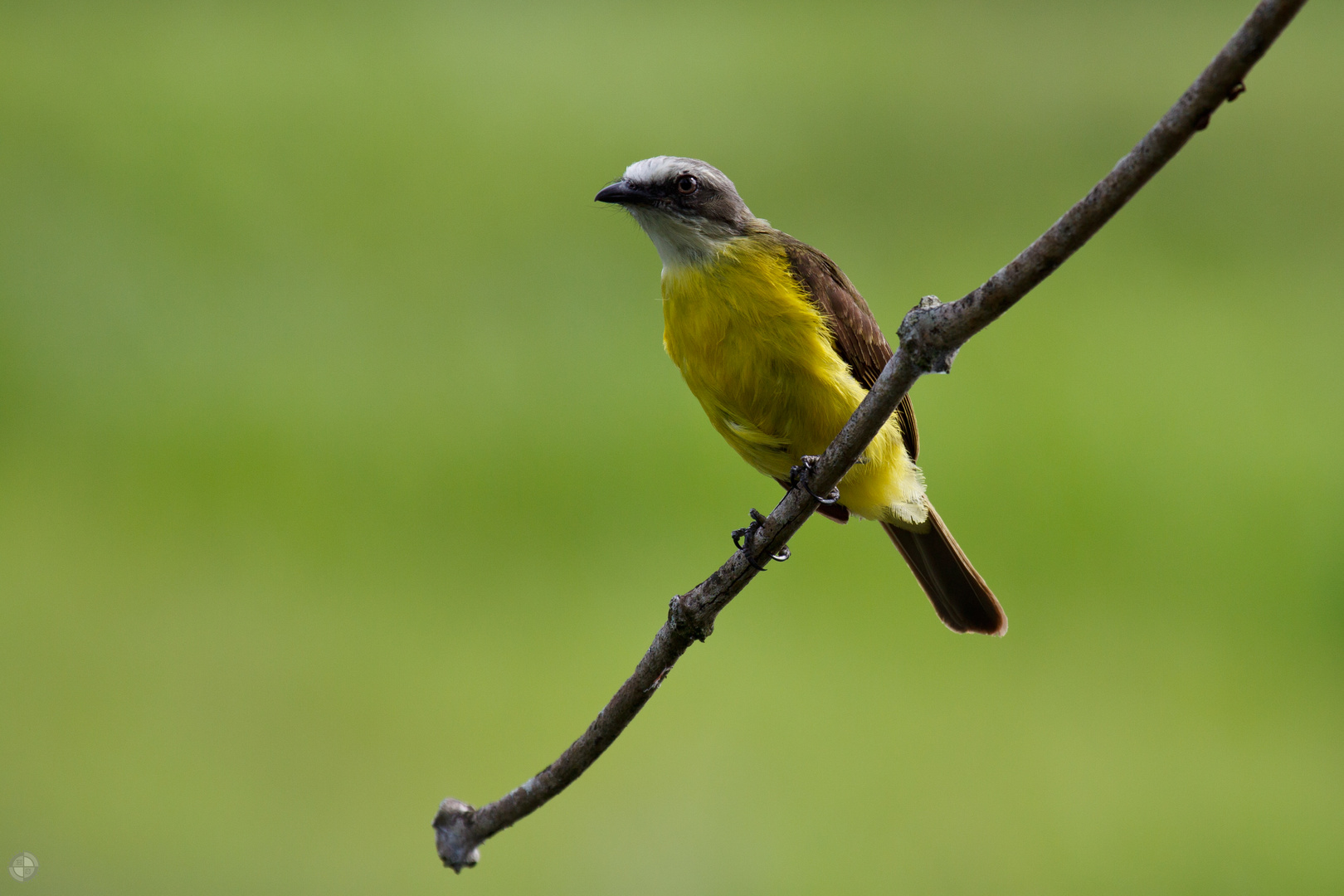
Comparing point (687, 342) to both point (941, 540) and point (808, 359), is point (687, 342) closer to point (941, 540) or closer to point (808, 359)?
point (808, 359)

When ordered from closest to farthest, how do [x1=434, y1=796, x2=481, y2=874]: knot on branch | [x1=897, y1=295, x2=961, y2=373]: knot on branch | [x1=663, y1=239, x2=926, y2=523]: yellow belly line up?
[x1=897, y1=295, x2=961, y2=373]: knot on branch, [x1=434, y1=796, x2=481, y2=874]: knot on branch, [x1=663, y1=239, x2=926, y2=523]: yellow belly

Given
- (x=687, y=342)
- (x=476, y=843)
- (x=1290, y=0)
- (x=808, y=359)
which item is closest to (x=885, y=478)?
(x=808, y=359)

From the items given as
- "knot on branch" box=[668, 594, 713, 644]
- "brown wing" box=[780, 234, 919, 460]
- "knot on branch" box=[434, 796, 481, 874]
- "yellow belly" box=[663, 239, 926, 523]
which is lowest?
"knot on branch" box=[434, 796, 481, 874]

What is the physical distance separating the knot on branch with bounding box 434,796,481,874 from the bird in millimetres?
988

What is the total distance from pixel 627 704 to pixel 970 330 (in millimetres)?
800

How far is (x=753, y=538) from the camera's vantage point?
1.67m

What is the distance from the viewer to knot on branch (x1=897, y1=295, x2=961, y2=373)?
51.8 inches

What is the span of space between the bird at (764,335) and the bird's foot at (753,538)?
193 millimetres

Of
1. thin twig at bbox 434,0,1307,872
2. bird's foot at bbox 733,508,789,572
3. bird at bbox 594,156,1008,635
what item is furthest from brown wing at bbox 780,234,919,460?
thin twig at bbox 434,0,1307,872

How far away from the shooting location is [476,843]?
6.54 feet

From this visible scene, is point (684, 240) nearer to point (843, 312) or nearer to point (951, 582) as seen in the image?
point (843, 312)

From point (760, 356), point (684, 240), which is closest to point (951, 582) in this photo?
point (760, 356)

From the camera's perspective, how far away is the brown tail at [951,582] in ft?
10.2

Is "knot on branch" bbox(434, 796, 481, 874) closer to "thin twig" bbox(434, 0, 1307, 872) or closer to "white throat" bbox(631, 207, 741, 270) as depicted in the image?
"thin twig" bbox(434, 0, 1307, 872)
